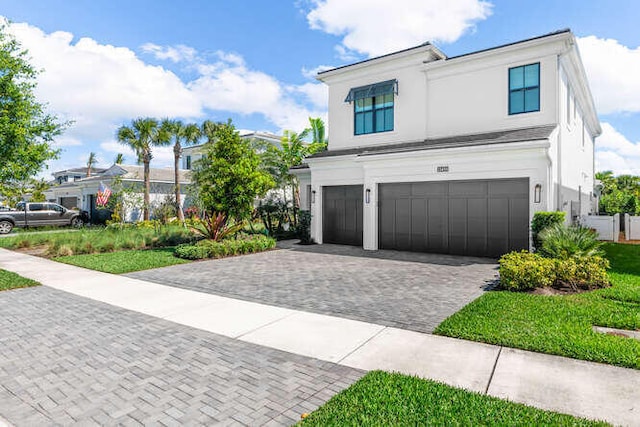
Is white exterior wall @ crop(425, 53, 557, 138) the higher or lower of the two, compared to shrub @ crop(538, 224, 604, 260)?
higher

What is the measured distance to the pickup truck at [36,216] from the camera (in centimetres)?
2439

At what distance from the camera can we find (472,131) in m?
14.3

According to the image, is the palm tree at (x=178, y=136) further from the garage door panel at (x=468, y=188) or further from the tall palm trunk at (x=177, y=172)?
the garage door panel at (x=468, y=188)

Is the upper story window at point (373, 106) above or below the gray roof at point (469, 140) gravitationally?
above

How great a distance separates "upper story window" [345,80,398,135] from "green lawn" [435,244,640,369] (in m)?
10.5

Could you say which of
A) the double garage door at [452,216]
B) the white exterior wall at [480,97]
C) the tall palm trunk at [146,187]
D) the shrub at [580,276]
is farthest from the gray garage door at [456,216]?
the tall palm trunk at [146,187]

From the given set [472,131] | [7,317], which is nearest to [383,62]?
[472,131]

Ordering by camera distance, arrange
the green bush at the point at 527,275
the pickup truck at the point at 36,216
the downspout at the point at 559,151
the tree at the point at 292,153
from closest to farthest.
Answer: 1. the green bush at the point at 527,275
2. the downspout at the point at 559,151
3. the pickup truck at the point at 36,216
4. the tree at the point at 292,153

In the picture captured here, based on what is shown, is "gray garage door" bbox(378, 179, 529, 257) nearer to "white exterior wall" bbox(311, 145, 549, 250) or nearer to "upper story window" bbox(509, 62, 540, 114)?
"white exterior wall" bbox(311, 145, 549, 250)

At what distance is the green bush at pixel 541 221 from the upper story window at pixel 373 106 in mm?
7355

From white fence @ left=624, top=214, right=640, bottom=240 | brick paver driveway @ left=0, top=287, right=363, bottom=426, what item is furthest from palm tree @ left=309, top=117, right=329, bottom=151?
brick paver driveway @ left=0, top=287, right=363, bottom=426

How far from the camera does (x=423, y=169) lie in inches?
542

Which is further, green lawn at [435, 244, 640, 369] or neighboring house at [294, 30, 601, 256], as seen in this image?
neighboring house at [294, 30, 601, 256]

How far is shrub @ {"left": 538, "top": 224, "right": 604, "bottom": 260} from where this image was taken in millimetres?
9164
